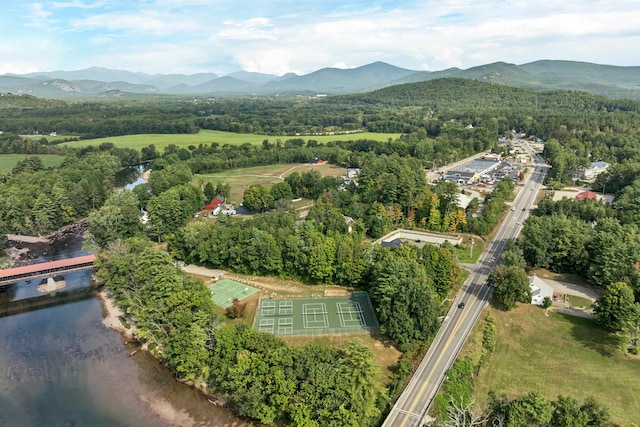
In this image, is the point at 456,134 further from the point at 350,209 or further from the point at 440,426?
the point at 440,426

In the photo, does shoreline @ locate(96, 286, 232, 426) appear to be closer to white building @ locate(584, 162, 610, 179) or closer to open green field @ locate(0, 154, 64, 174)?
open green field @ locate(0, 154, 64, 174)

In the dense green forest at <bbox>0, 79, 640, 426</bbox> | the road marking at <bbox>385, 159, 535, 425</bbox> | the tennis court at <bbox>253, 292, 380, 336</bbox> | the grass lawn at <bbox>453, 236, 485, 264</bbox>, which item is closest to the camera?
the dense green forest at <bbox>0, 79, 640, 426</bbox>

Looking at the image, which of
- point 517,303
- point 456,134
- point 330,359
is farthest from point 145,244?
point 456,134

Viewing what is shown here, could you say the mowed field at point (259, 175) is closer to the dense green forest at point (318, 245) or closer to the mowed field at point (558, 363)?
the dense green forest at point (318, 245)

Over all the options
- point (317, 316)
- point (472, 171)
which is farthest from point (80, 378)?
point (472, 171)

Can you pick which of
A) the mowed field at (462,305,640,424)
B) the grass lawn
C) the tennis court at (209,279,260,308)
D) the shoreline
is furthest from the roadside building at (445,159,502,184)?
the shoreline
